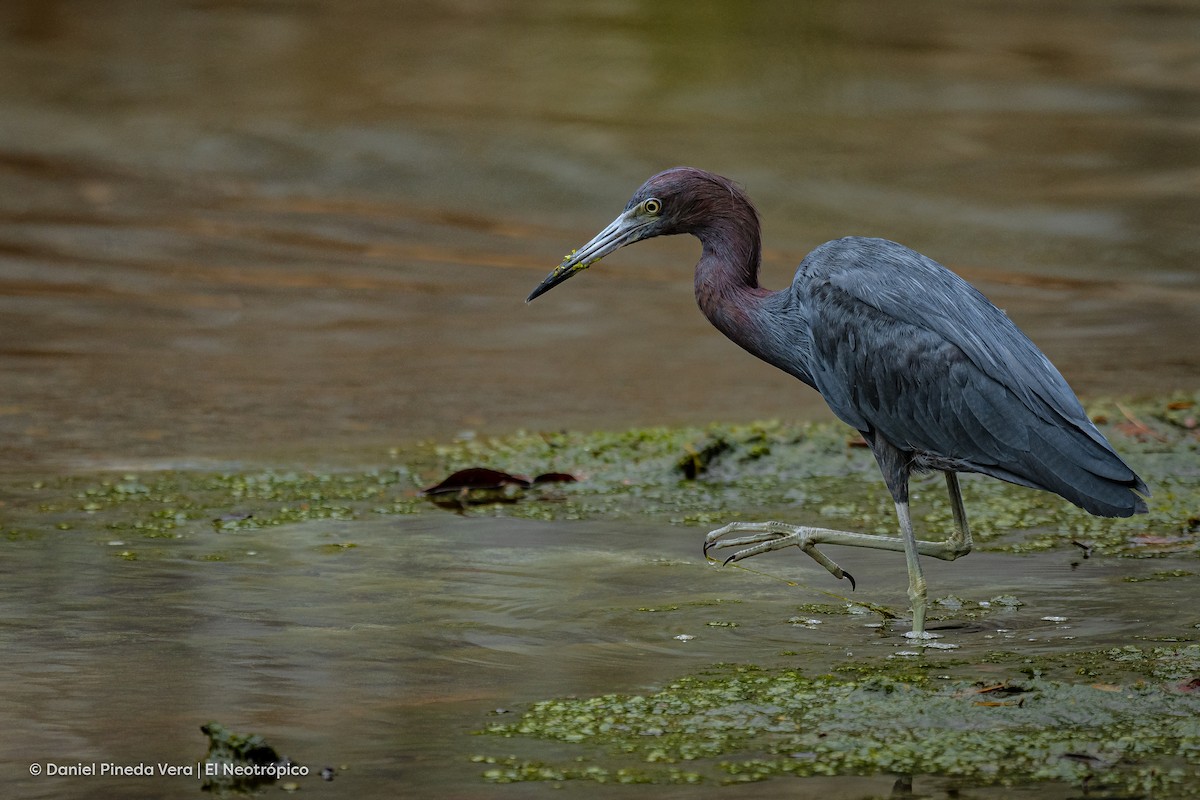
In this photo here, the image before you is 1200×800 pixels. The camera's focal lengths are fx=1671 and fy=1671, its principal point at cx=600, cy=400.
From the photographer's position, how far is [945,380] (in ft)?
18.5

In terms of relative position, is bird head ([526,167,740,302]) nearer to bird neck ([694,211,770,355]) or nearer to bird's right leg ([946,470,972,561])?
bird neck ([694,211,770,355])

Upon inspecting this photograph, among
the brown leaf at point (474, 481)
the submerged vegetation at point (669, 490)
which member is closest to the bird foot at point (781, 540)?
the submerged vegetation at point (669, 490)

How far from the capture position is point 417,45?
63.2 feet

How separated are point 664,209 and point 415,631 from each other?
1992mm

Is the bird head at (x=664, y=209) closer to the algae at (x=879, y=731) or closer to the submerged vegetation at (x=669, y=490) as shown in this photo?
the submerged vegetation at (x=669, y=490)

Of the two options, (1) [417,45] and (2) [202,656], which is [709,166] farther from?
(2) [202,656]

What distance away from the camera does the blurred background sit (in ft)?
33.0

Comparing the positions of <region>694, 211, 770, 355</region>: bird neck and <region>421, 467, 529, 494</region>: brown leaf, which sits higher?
<region>694, 211, 770, 355</region>: bird neck

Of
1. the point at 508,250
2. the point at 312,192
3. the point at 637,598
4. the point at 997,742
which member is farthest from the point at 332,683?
the point at 312,192

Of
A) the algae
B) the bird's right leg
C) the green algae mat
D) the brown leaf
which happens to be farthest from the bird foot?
the brown leaf

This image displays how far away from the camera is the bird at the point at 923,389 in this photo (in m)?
5.48

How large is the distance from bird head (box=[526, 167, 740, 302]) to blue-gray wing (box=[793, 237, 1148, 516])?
656 millimetres

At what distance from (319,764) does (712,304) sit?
2752 mm

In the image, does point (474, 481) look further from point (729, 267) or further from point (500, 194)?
point (500, 194)
